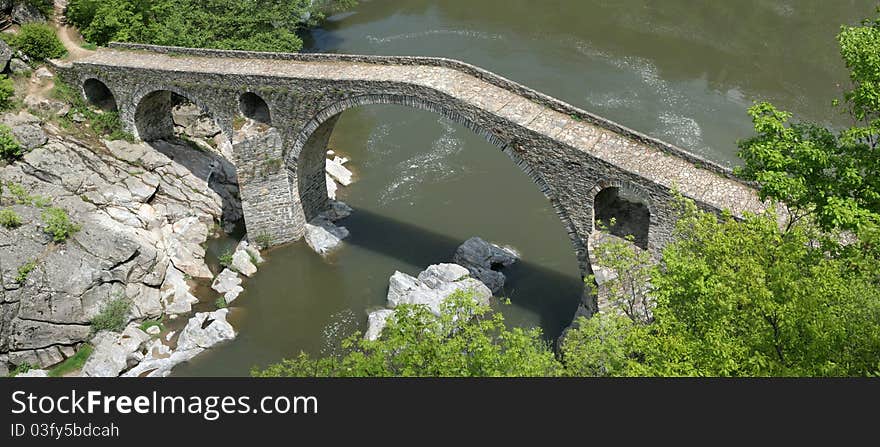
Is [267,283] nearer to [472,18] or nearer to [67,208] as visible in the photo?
[67,208]

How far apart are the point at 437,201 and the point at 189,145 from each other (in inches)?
482

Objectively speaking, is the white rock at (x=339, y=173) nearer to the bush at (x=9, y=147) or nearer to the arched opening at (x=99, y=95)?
the arched opening at (x=99, y=95)

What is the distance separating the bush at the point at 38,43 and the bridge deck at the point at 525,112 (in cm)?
→ 377

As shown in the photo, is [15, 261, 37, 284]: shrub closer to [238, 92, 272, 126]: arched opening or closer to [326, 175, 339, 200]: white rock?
[238, 92, 272, 126]: arched opening

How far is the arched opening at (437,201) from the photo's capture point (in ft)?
92.6

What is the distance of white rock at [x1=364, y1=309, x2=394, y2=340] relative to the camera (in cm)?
2634

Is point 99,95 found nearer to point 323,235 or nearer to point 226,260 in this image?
A: point 226,260

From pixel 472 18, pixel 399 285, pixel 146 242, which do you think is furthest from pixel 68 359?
pixel 472 18

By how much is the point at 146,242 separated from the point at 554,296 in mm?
16290

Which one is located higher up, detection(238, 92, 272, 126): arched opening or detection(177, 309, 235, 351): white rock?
detection(238, 92, 272, 126): arched opening

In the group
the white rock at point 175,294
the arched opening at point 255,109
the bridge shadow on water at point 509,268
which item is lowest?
the bridge shadow on water at point 509,268

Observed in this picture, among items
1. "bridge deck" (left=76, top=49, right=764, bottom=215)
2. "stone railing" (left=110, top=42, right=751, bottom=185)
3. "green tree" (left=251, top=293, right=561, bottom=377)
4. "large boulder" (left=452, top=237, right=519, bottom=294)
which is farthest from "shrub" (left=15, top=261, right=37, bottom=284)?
"large boulder" (left=452, top=237, right=519, bottom=294)

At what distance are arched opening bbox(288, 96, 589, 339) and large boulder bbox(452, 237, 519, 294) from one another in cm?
25

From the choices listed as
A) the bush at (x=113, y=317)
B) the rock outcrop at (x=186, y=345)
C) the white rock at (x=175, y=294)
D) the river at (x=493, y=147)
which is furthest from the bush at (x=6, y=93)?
the rock outcrop at (x=186, y=345)
